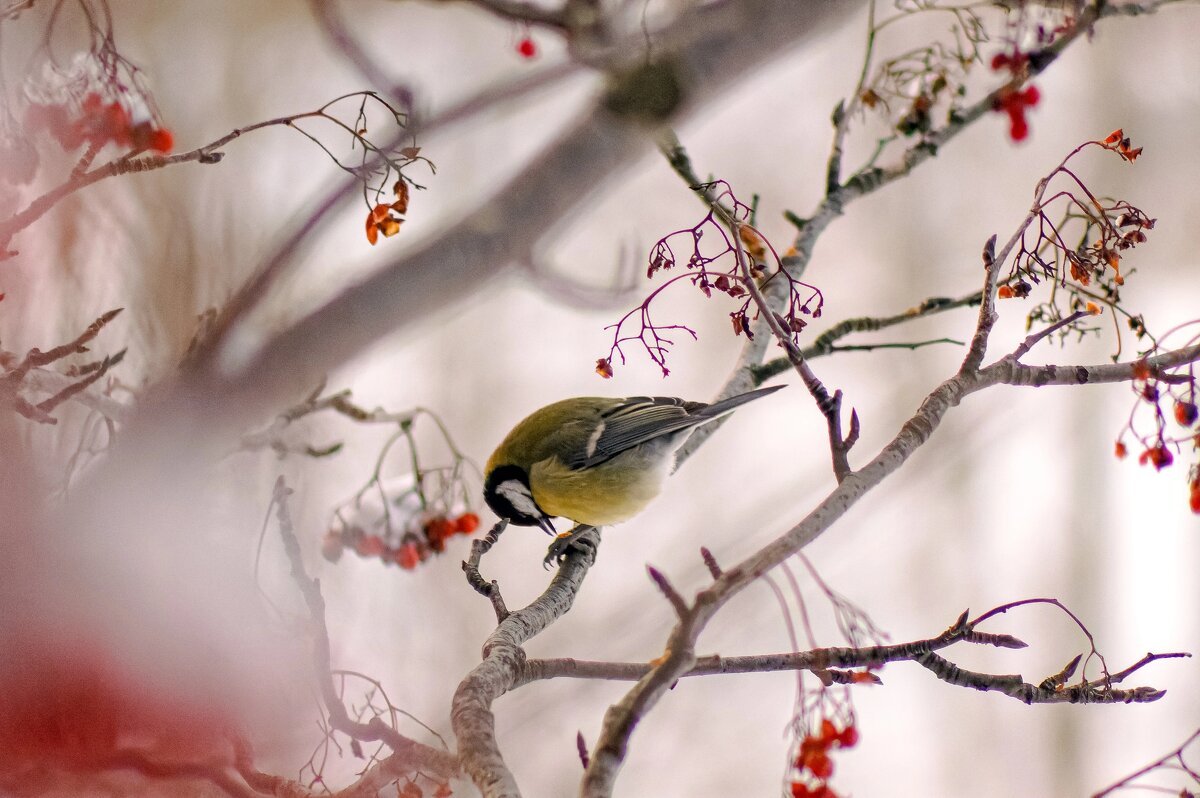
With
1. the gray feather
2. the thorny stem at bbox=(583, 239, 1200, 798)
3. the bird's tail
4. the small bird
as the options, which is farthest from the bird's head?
the thorny stem at bbox=(583, 239, 1200, 798)

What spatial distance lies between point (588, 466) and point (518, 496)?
0.49ft

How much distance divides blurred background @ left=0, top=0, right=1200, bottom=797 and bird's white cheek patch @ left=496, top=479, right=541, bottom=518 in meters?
0.80

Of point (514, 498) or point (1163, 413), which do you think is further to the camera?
point (514, 498)

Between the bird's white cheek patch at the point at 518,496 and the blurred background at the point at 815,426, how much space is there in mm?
799

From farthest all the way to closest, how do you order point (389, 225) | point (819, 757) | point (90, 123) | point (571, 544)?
1. point (571, 544)
2. point (90, 123)
3. point (389, 225)
4. point (819, 757)

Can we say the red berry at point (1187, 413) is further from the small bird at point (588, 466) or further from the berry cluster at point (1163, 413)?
the small bird at point (588, 466)

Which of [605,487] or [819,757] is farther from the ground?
[605,487]

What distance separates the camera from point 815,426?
3.72m

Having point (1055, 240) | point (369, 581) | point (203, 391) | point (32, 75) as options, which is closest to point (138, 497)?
point (203, 391)

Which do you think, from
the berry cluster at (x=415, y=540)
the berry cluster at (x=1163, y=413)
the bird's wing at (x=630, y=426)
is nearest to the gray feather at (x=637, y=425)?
the bird's wing at (x=630, y=426)

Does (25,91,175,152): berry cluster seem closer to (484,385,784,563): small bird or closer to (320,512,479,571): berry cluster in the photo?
(320,512,479,571): berry cluster

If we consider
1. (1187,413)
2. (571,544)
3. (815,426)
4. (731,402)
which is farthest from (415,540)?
(815,426)

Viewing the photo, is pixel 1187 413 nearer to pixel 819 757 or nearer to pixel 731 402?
pixel 819 757

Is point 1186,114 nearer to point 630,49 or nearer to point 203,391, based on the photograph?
point 630,49
